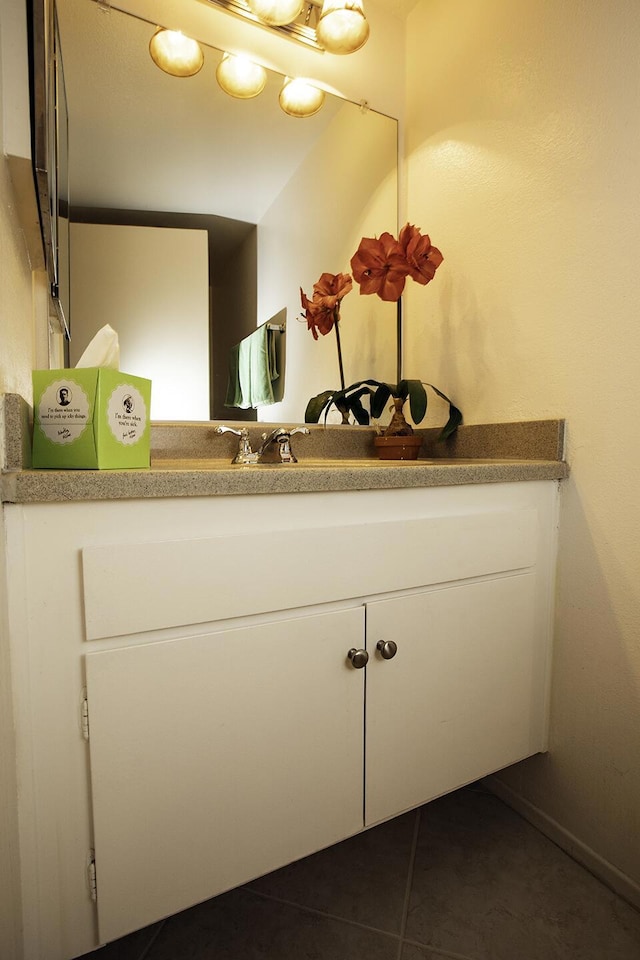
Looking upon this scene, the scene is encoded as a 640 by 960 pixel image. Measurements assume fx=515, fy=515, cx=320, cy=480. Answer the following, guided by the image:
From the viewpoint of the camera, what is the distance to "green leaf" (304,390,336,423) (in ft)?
4.47

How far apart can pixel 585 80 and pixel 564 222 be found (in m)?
0.25

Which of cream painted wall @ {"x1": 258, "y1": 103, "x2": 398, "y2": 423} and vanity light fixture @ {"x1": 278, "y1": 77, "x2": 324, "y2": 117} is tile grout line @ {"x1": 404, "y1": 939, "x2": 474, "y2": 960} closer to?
cream painted wall @ {"x1": 258, "y1": 103, "x2": 398, "y2": 423}

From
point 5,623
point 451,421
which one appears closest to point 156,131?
point 451,421

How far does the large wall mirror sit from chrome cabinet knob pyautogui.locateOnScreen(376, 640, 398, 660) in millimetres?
686

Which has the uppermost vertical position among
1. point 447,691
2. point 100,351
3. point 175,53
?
point 175,53

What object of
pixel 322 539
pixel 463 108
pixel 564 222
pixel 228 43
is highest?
pixel 228 43

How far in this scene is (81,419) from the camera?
725 millimetres

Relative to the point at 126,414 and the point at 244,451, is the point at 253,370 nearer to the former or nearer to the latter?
the point at 244,451

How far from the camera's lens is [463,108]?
1.30 metres

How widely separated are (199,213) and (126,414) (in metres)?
0.73

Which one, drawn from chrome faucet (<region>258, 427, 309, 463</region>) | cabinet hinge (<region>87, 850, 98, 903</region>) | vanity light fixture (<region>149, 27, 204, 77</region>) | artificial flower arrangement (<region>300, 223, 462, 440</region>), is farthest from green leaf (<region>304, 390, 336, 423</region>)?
cabinet hinge (<region>87, 850, 98, 903</region>)

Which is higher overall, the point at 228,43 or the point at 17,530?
the point at 228,43

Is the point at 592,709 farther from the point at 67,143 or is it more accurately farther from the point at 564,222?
the point at 67,143

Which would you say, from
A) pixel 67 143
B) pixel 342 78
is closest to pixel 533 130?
pixel 342 78
